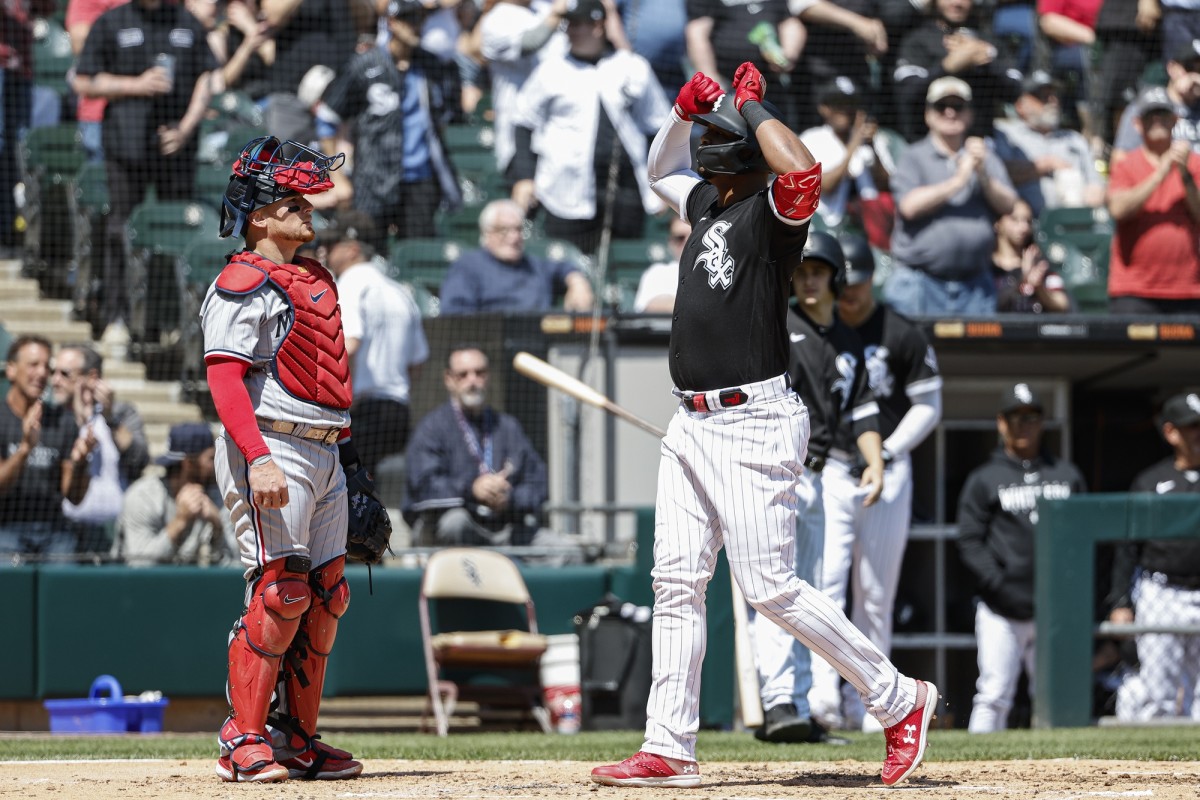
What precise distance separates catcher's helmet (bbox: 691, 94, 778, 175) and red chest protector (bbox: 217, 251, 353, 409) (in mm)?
1126

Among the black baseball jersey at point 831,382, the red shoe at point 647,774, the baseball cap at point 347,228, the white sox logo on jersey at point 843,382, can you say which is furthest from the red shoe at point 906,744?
the baseball cap at point 347,228

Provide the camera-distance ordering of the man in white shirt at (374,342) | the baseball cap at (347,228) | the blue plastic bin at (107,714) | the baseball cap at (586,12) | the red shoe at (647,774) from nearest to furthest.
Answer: the red shoe at (647,774)
the blue plastic bin at (107,714)
the man in white shirt at (374,342)
the baseball cap at (347,228)
the baseball cap at (586,12)

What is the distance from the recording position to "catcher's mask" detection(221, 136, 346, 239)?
15.6 ft

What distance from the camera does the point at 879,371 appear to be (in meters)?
6.71

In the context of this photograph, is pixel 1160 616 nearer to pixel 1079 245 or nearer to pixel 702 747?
pixel 702 747

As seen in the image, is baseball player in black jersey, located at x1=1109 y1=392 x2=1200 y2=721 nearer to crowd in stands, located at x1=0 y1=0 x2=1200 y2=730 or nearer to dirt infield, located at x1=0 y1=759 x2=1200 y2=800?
crowd in stands, located at x1=0 y1=0 x2=1200 y2=730

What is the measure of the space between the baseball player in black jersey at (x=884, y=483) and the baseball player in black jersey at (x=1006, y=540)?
1447mm

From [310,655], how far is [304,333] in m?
0.91

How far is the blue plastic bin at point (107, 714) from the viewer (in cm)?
745

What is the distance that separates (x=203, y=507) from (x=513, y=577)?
1.57 metres

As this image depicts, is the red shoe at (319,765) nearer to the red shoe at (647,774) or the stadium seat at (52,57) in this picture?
the red shoe at (647,774)

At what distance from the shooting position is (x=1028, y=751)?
574 cm

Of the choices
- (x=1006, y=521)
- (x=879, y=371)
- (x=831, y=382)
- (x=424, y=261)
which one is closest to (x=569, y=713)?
(x=1006, y=521)

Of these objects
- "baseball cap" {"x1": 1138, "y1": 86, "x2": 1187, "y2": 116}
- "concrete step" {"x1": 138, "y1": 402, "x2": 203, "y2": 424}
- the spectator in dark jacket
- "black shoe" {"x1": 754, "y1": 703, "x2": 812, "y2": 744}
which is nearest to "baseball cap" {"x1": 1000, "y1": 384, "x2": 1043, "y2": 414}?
the spectator in dark jacket
